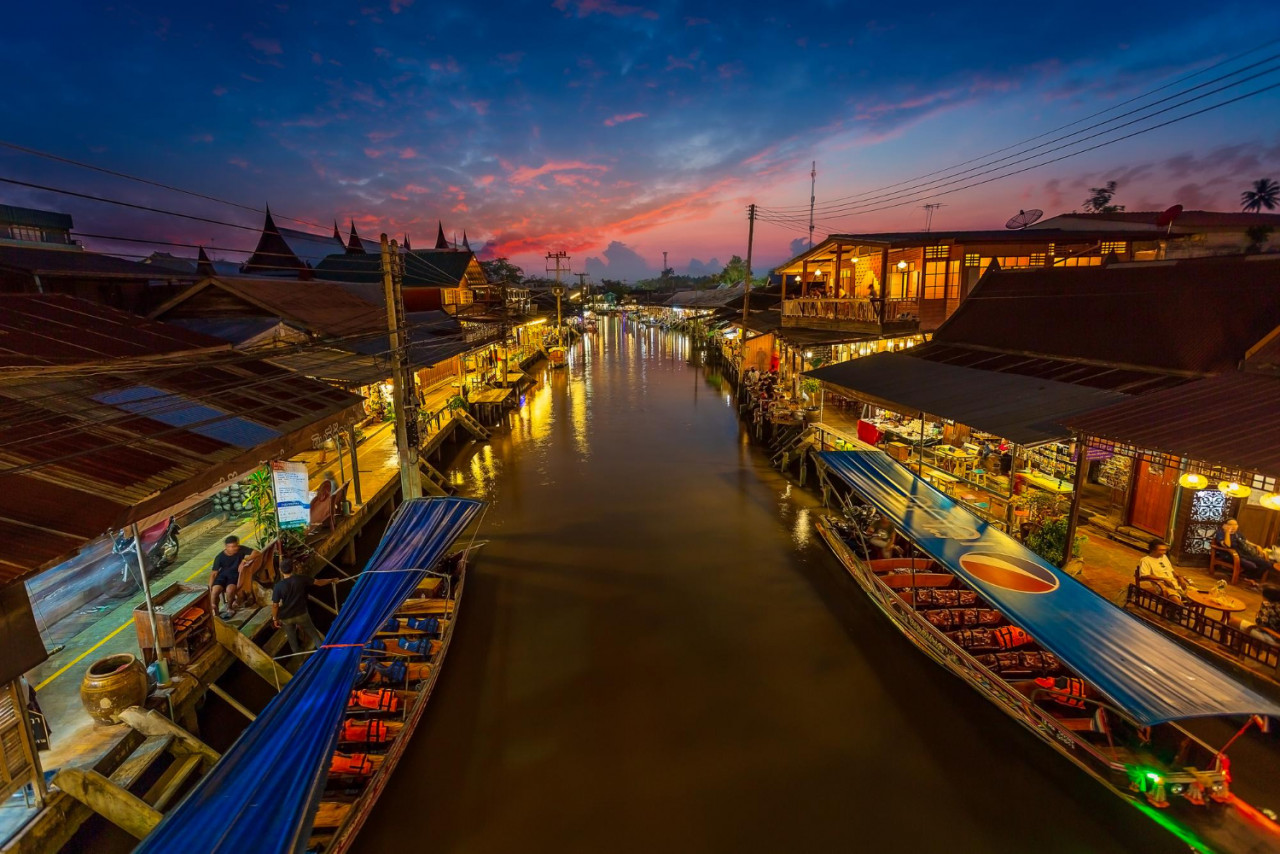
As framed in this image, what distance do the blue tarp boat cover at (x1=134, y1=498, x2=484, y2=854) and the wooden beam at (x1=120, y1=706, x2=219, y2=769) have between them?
186 cm

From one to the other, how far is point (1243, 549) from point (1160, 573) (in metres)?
2.46

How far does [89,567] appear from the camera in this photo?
10.2 meters

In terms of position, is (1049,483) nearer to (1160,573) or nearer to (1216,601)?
(1160,573)

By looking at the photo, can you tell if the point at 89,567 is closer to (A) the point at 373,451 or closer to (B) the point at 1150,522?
(A) the point at 373,451

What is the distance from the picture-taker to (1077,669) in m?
6.34

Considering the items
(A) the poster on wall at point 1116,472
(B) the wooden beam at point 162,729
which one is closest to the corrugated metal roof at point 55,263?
(B) the wooden beam at point 162,729

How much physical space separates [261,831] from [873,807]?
6.73m

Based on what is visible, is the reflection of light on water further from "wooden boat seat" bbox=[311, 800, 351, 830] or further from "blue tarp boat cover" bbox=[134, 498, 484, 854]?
"wooden boat seat" bbox=[311, 800, 351, 830]

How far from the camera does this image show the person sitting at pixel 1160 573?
871cm

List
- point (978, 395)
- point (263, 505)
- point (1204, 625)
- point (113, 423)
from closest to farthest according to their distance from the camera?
point (1204, 625), point (113, 423), point (263, 505), point (978, 395)

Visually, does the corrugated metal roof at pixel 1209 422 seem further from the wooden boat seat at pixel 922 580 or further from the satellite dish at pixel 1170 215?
the satellite dish at pixel 1170 215

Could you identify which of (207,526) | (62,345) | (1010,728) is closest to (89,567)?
(207,526)

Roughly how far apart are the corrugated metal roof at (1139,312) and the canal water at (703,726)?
7.75m

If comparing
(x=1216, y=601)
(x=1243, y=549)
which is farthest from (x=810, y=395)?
(x=1216, y=601)
